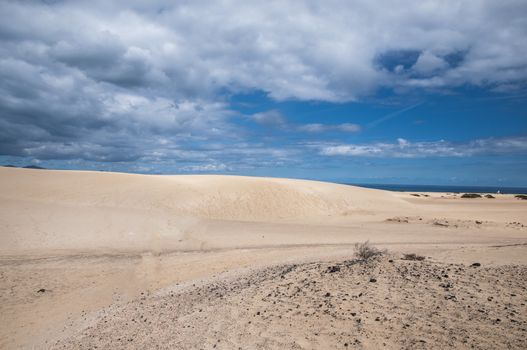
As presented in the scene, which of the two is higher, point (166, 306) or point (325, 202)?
point (325, 202)

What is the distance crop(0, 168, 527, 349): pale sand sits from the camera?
6.09 metres

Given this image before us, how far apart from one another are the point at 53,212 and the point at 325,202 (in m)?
18.8

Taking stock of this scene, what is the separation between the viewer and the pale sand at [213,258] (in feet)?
20.0

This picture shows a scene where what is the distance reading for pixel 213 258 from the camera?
43.3ft

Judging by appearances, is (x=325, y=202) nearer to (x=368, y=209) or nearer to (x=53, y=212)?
(x=368, y=209)

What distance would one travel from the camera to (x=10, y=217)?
1791 centimetres

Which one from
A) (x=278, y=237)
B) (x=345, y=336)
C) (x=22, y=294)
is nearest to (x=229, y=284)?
(x=345, y=336)

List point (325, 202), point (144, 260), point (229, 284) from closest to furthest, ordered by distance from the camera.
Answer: point (229, 284)
point (144, 260)
point (325, 202)

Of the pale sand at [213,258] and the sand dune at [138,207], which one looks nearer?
the pale sand at [213,258]

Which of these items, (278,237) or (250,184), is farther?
(250,184)

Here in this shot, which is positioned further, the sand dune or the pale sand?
the sand dune

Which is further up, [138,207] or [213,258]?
[138,207]

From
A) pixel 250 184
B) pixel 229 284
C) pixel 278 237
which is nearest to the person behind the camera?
pixel 229 284

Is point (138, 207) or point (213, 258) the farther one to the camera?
point (138, 207)
